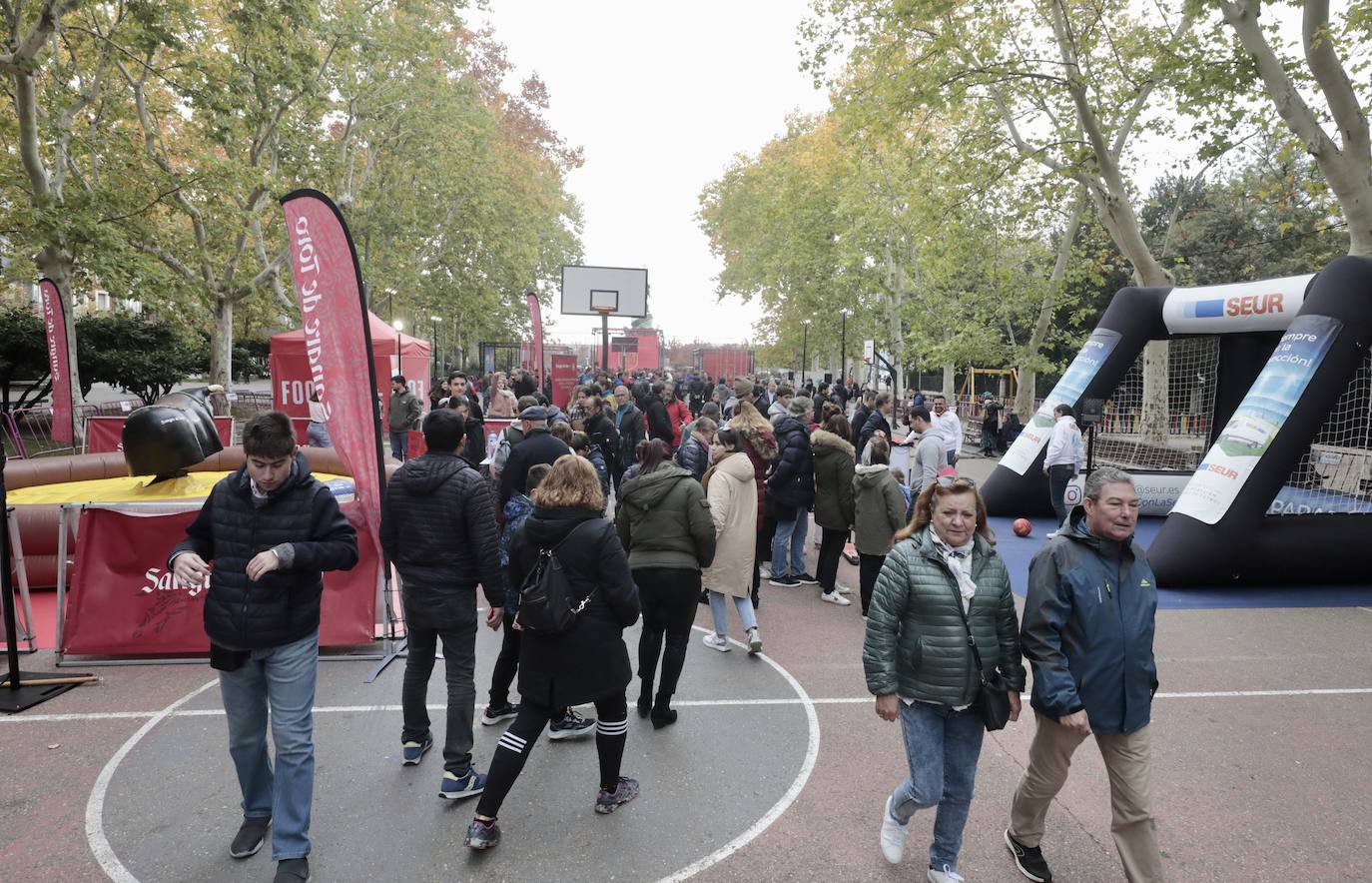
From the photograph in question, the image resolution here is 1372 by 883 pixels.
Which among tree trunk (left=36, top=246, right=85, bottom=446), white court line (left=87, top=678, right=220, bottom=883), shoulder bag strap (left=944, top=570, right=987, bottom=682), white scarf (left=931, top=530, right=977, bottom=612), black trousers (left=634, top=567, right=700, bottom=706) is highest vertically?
tree trunk (left=36, top=246, right=85, bottom=446)

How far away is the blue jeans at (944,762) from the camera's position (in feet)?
10.2

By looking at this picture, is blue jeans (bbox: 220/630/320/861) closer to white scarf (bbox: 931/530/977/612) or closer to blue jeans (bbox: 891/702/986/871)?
blue jeans (bbox: 891/702/986/871)

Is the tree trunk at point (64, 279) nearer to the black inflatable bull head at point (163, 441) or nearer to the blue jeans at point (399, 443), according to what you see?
the blue jeans at point (399, 443)

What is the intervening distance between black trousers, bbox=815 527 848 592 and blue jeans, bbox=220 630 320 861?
16.4 ft

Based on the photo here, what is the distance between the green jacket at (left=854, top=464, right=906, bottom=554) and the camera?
256 inches

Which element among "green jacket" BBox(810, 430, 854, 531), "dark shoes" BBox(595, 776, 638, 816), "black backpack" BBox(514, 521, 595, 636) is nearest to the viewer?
"black backpack" BBox(514, 521, 595, 636)

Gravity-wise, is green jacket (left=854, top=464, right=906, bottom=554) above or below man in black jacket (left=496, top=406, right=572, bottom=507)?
below

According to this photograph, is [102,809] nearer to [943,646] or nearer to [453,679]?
[453,679]

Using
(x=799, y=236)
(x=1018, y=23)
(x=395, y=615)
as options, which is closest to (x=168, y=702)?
(x=395, y=615)

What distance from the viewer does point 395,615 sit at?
6402 millimetres

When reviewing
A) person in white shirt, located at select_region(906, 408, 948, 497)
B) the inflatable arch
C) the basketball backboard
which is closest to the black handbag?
person in white shirt, located at select_region(906, 408, 948, 497)

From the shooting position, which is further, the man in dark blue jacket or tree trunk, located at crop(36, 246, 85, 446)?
tree trunk, located at crop(36, 246, 85, 446)

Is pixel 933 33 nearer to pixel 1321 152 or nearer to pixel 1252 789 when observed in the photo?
pixel 1321 152

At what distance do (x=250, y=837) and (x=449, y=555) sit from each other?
1.43 m
